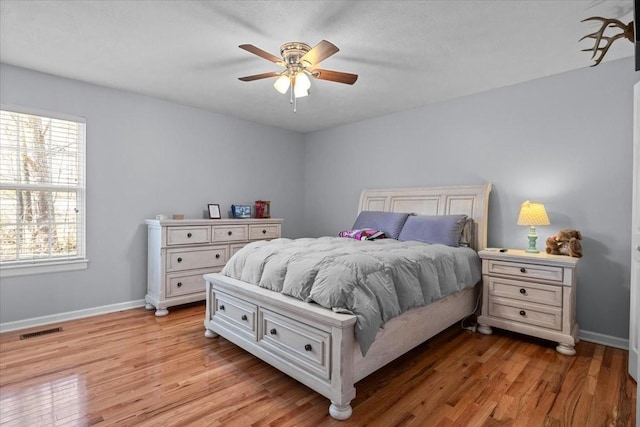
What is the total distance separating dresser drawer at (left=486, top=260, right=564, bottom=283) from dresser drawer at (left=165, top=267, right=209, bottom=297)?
312cm

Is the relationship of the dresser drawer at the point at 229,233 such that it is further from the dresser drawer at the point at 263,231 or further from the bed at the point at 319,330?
the bed at the point at 319,330

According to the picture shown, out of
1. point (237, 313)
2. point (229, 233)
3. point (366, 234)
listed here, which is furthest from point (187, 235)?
point (366, 234)

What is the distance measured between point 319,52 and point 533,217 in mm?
2358

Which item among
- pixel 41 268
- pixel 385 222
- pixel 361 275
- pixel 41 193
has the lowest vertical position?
pixel 41 268

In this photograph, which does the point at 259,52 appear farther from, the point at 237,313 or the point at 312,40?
the point at 237,313

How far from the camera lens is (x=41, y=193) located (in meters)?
3.28

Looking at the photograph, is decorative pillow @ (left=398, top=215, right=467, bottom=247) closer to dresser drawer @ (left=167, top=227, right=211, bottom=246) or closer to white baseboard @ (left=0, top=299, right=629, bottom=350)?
white baseboard @ (left=0, top=299, right=629, bottom=350)

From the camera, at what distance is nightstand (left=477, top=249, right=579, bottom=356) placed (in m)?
2.68

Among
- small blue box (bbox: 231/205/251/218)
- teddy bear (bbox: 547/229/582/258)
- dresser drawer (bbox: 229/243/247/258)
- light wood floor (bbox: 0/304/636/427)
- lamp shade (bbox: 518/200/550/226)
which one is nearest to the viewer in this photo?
light wood floor (bbox: 0/304/636/427)

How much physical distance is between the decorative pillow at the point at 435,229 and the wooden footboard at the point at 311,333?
60 centimetres

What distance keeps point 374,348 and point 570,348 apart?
1.82 metres

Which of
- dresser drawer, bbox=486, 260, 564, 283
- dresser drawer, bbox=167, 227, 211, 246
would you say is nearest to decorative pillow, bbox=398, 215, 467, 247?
dresser drawer, bbox=486, 260, 564, 283

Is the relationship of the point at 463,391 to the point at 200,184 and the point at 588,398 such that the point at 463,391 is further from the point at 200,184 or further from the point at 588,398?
the point at 200,184

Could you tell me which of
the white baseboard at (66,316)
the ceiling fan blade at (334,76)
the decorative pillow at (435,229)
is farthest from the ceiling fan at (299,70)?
the white baseboard at (66,316)
